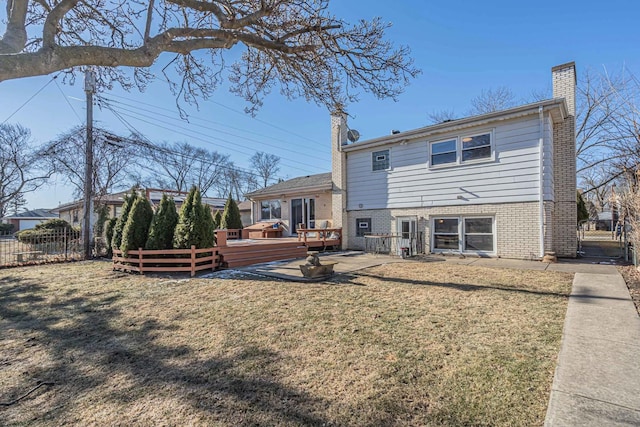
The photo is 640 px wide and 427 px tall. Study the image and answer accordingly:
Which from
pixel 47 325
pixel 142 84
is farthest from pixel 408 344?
pixel 142 84

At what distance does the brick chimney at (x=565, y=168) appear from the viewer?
9.65m

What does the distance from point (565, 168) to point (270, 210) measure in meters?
14.0

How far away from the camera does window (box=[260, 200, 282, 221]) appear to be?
17605 millimetres

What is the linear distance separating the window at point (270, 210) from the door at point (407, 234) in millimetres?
7702

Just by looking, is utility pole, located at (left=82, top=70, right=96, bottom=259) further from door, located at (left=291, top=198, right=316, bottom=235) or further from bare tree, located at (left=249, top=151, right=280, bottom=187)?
bare tree, located at (left=249, top=151, right=280, bottom=187)

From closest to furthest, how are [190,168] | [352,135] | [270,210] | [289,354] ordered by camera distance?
[289,354]
[352,135]
[270,210]
[190,168]

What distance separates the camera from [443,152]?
1121 centimetres

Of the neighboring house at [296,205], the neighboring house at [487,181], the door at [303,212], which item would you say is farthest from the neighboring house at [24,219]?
the neighboring house at [487,181]

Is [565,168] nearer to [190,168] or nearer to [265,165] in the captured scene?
[190,168]

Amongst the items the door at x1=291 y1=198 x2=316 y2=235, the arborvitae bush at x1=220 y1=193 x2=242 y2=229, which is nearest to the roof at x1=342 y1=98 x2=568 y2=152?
the door at x1=291 y1=198 x2=316 y2=235

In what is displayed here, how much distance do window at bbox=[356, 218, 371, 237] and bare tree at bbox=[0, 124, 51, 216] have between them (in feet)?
79.2

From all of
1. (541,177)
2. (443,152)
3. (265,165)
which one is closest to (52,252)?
(443,152)

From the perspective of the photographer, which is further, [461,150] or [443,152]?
[443,152]

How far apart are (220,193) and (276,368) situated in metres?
45.1
